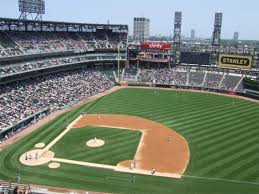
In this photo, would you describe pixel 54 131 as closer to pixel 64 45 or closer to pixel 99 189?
pixel 99 189

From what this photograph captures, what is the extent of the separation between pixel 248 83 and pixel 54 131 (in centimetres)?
5035

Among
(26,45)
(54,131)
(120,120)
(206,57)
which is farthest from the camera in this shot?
(206,57)

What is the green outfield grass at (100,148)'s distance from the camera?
36.9 m

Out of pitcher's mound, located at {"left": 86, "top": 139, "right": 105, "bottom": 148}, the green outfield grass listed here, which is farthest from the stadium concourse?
pitcher's mound, located at {"left": 86, "top": 139, "right": 105, "bottom": 148}

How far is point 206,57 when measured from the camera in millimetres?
88250

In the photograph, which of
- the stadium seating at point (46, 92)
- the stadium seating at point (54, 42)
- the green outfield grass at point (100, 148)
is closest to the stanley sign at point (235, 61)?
the stadium seating at point (54, 42)

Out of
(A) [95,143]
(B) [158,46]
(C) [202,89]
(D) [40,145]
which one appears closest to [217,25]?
(B) [158,46]

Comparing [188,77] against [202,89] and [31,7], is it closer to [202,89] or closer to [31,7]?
[202,89]

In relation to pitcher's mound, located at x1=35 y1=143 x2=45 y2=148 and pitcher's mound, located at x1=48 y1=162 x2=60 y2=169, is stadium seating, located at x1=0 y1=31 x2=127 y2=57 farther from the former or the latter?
pitcher's mound, located at x1=48 y1=162 x2=60 y2=169

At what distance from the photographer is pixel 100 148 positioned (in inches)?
1558

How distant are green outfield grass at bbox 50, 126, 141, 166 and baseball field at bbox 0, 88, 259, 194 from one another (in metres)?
0.11

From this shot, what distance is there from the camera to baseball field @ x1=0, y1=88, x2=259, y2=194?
3166cm

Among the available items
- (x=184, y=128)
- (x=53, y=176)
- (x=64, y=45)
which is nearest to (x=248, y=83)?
(x=184, y=128)

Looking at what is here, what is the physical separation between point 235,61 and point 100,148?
2101 inches
